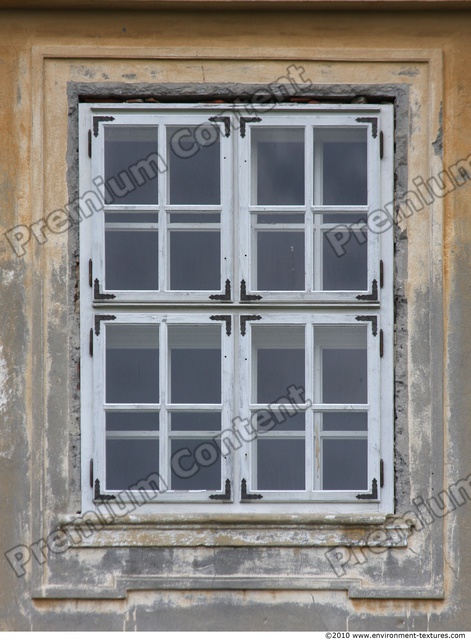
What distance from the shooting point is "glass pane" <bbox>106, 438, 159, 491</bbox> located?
14.5 ft

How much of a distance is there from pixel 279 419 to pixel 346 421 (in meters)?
0.35

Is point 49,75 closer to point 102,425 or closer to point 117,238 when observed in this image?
point 117,238

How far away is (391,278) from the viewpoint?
443 cm

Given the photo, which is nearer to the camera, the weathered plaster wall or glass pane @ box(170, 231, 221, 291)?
the weathered plaster wall

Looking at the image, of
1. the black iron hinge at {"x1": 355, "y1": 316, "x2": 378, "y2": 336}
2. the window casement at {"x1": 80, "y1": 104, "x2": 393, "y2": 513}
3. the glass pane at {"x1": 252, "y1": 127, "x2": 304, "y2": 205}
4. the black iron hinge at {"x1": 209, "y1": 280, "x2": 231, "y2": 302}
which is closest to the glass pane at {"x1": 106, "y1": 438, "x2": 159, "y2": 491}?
the window casement at {"x1": 80, "y1": 104, "x2": 393, "y2": 513}

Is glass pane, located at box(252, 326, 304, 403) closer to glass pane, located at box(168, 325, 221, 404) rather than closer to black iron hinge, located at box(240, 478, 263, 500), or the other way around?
glass pane, located at box(168, 325, 221, 404)

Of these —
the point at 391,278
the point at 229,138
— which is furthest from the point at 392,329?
the point at 229,138

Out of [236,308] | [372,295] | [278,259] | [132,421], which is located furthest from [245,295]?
[132,421]

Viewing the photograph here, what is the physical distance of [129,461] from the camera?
445 cm

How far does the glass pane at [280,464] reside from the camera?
4.45 metres

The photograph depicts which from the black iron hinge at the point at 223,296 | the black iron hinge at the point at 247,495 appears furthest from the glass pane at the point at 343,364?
the black iron hinge at the point at 247,495

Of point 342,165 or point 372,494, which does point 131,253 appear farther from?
point 372,494

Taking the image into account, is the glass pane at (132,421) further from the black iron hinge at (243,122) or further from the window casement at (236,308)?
the black iron hinge at (243,122)

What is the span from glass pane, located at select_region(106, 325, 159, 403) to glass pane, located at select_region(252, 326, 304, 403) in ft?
1.76
